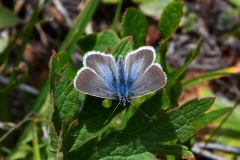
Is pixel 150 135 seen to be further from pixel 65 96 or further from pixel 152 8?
pixel 152 8

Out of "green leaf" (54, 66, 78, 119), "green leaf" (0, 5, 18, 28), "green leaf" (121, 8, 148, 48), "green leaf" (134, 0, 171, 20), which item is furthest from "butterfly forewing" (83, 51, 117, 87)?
"green leaf" (134, 0, 171, 20)

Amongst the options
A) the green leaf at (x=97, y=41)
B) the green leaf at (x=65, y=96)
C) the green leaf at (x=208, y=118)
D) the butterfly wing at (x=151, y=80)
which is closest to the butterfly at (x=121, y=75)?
the butterfly wing at (x=151, y=80)

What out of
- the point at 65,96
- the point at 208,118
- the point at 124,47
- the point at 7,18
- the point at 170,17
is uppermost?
the point at 7,18

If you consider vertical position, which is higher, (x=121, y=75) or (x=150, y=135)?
(x=121, y=75)

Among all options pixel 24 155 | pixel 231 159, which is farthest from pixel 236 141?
pixel 24 155

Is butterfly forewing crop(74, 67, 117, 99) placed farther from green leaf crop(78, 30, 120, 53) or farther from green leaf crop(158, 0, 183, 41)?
green leaf crop(158, 0, 183, 41)

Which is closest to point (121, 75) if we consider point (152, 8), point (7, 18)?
point (7, 18)

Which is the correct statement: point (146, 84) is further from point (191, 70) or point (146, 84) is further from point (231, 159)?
point (191, 70)

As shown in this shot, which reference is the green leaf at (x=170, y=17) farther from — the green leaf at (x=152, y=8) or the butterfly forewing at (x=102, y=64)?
the green leaf at (x=152, y=8)
